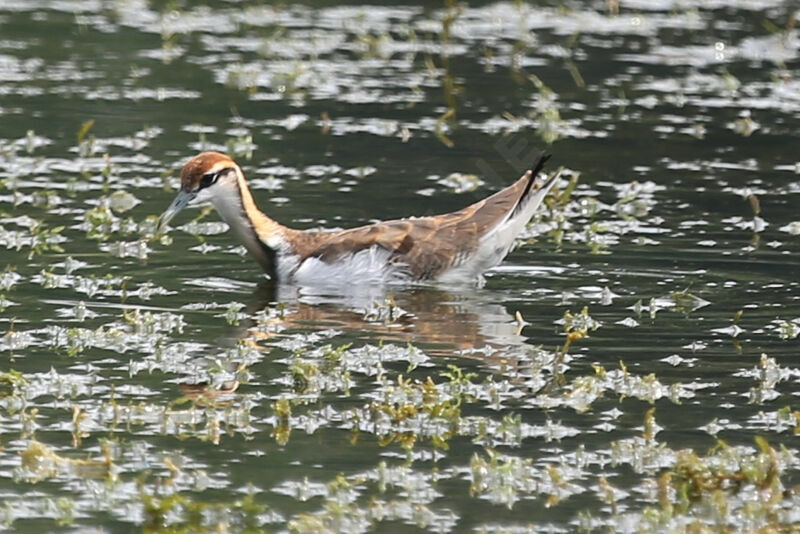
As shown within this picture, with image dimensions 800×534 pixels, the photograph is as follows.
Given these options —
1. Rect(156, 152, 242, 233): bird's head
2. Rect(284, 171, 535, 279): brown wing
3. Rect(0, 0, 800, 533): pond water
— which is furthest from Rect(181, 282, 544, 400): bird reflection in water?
Rect(156, 152, 242, 233): bird's head

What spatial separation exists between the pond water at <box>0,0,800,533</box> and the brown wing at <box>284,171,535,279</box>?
22cm

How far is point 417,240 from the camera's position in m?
12.7

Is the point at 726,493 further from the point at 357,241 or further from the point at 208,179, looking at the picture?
the point at 208,179

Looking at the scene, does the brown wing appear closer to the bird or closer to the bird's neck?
the bird

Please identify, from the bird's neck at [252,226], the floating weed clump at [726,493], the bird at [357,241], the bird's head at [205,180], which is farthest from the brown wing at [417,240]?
the floating weed clump at [726,493]

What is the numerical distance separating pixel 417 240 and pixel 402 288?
1.10ft

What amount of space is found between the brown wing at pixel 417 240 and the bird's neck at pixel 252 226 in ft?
0.47

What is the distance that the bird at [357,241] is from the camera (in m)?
12.6

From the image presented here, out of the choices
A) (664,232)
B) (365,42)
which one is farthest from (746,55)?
(664,232)

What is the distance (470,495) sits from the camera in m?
8.34

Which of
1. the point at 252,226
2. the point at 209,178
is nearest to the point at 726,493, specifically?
the point at 252,226

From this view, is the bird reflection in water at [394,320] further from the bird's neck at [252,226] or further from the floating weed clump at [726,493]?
the floating weed clump at [726,493]

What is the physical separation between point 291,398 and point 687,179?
6770 millimetres

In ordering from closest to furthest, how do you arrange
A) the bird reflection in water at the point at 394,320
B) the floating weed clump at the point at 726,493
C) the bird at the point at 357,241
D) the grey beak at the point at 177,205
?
the floating weed clump at the point at 726,493 → the bird reflection in water at the point at 394,320 → the grey beak at the point at 177,205 → the bird at the point at 357,241
